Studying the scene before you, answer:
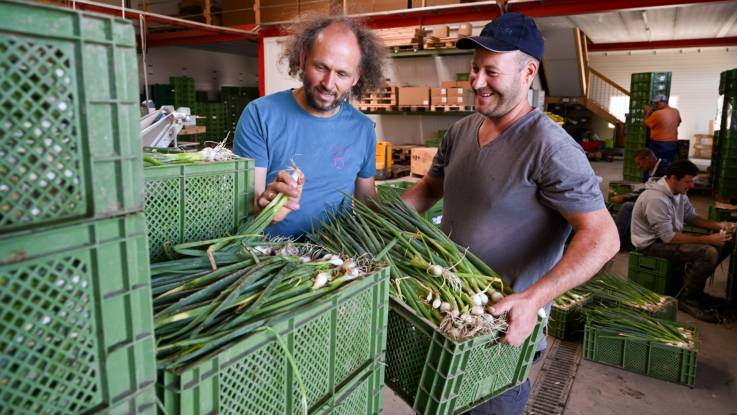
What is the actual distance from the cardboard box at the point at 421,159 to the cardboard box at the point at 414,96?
2.81 feet

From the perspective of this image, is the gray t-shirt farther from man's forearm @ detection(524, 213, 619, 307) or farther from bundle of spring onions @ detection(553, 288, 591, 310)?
bundle of spring onions @ detection(553, 288, 591, 310)

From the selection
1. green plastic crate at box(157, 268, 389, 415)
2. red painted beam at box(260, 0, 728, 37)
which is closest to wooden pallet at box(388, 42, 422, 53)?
red painted beam at box(260, 0, 728, 37)

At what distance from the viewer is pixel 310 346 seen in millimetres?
1100

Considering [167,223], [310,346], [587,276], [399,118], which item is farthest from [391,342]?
[399,118]

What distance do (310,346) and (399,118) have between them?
8331mm

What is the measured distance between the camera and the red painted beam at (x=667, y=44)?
1550 centimetres

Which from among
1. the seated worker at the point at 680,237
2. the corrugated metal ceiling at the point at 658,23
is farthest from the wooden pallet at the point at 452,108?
the corrugated metal ceiling at the point at 658,23

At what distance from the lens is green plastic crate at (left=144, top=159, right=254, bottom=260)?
142 centimetres

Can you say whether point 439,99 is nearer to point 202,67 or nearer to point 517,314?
point 517,314

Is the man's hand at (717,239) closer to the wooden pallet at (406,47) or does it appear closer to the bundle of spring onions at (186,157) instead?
the bundle of spring onions at (186,157)

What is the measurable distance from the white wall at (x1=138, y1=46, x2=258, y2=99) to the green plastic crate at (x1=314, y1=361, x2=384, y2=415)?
13049 mm

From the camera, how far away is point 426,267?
1.58 meters

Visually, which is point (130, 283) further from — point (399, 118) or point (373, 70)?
point (399, 118)

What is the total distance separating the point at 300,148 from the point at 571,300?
285 cm
